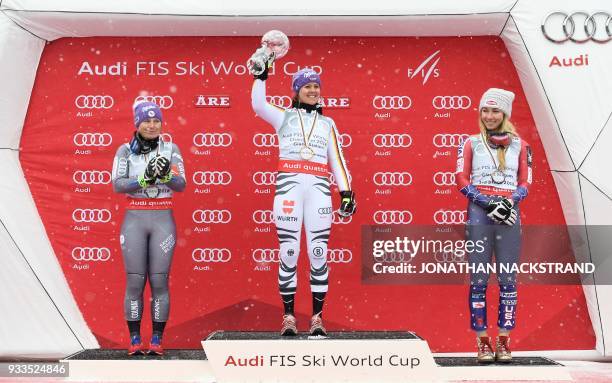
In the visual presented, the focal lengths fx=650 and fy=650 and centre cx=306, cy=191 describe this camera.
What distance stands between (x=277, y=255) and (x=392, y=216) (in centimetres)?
97

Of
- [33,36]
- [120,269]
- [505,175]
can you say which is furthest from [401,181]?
[33,36]

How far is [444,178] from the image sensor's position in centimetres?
517

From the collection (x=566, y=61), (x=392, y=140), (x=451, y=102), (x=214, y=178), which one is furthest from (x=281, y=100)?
(x=566, y=61)

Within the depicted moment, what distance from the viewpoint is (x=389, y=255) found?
5246 mm

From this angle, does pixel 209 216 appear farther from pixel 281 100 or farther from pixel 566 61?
pixel 566 61

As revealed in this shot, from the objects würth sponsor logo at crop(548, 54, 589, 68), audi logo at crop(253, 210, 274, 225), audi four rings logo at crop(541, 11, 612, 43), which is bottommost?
audi logo at crop(253, 210, 274, 225)

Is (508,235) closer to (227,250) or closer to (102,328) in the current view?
(227,250)

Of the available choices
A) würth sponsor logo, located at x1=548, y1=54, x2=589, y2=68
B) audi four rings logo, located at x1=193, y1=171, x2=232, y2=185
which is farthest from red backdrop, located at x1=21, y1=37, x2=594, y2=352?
würth sponsor logo, located at x1=548, y1=54, x2=589, y2=68

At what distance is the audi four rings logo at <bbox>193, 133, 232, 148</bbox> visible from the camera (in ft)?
17.1

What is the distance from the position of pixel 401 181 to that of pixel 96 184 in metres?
2.43

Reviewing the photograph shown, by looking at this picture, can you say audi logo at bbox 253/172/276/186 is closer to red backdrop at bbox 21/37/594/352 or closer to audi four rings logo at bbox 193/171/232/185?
red backdrop at bbox 21/37/594/352

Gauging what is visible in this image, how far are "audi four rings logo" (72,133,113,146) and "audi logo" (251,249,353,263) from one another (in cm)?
148

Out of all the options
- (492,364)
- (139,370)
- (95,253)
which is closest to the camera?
(139,370)

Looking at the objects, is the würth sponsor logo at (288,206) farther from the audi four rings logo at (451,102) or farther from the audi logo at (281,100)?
the audi four rings logo at (451,102)
